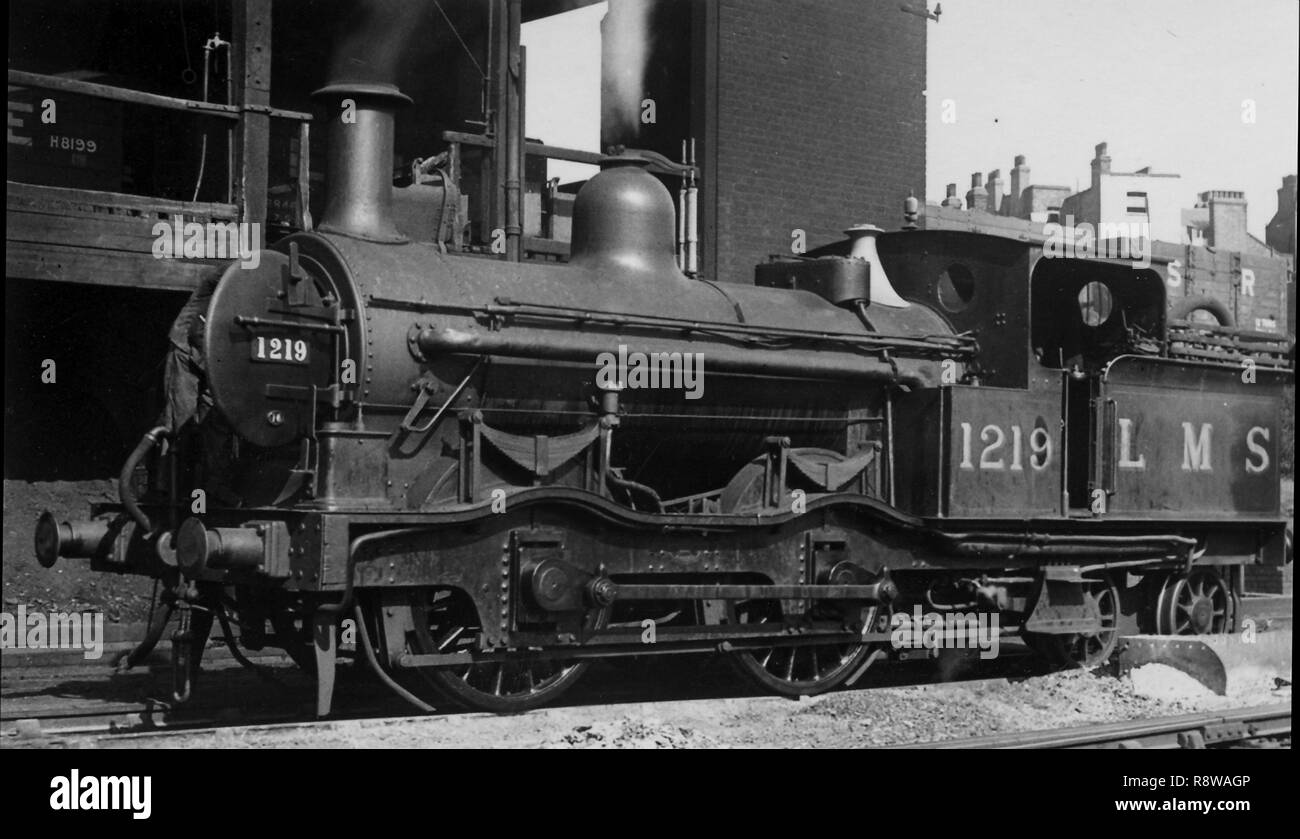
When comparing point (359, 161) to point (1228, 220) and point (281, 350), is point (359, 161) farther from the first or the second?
point (1228, 220)

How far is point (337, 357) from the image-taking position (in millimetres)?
7895

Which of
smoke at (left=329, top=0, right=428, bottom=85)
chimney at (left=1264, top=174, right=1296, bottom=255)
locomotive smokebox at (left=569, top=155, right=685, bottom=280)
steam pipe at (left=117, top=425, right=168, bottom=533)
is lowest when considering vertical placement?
steam pipe at (left=117, top=425, right=168, bottom=533)

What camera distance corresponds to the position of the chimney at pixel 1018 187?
3634 centimetres

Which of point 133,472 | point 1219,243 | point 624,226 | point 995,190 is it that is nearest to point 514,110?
point 624,226

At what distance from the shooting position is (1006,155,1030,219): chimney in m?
36.3

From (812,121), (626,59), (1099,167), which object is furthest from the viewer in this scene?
(1099,167)

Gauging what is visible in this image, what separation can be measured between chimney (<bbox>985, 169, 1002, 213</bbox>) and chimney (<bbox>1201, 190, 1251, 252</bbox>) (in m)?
7.62

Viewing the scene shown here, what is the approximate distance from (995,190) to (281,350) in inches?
1361

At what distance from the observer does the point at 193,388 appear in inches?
313

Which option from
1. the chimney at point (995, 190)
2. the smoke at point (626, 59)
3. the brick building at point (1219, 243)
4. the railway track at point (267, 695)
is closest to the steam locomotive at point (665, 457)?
the railway track at point (267, 695)

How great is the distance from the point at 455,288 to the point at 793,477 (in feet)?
8.46

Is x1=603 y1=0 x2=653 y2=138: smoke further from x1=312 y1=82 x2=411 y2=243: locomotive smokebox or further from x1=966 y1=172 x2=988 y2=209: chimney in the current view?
x1=966 y1=172 x2=988 y2=209: chimney

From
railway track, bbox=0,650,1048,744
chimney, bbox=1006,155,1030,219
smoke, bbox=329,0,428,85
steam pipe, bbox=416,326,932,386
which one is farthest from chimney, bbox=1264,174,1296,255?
smoke, bbox=329,0,428,85
